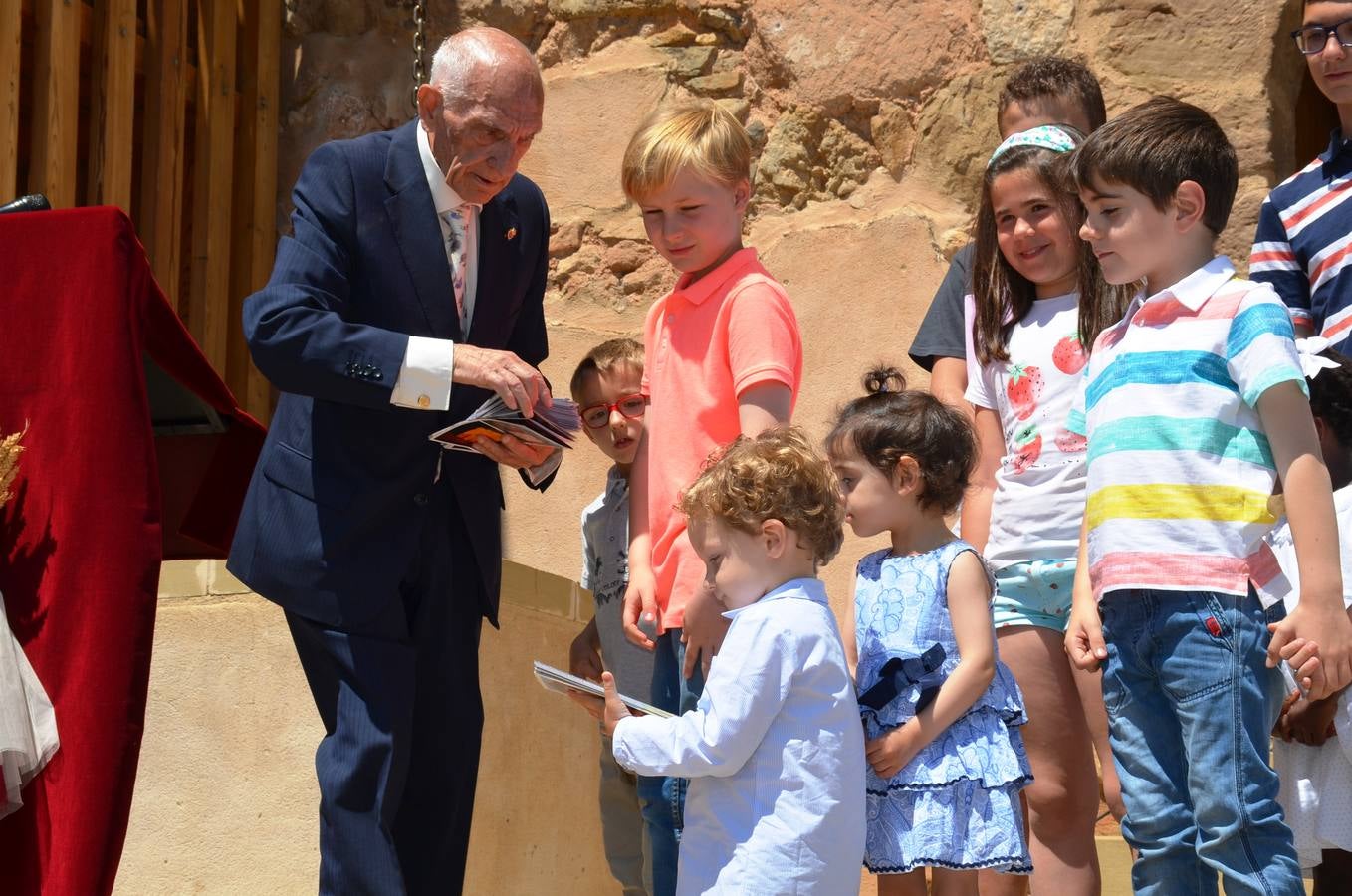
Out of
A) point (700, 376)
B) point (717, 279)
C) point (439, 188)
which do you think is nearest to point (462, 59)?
point (439, 188)

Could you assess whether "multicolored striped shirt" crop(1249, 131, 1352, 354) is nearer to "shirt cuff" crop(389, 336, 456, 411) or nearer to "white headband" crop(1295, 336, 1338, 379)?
"white headband" crop(1295, 336, 1338, 379)

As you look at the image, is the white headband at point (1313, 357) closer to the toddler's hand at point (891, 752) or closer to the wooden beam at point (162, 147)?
the toddler's hand at point (891, 752)

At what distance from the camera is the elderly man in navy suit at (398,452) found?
8.69 feet

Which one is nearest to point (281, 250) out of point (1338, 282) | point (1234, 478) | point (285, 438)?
point (285, 438)

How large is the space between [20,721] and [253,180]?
3.35m

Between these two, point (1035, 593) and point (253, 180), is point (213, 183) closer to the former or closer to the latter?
point (253, 180)

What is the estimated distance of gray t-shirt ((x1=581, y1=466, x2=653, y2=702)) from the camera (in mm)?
3580

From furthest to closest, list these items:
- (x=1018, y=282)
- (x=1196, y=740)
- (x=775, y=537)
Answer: (x=1018, y=282)
(x=775, y=537)
(x=1196, y=740)

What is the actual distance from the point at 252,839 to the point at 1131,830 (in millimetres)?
1886

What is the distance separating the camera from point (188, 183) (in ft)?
18.5

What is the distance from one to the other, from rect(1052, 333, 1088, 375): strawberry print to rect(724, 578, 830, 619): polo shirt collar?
827 mm

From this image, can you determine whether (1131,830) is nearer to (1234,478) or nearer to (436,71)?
(1234,478)

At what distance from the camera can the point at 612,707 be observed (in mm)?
2488

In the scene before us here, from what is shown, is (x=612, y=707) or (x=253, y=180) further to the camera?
(x=253, y=180)
